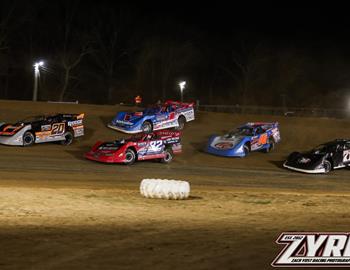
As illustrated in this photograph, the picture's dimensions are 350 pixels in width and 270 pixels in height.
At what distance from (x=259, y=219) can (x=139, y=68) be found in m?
55.7

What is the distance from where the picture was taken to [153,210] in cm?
1298

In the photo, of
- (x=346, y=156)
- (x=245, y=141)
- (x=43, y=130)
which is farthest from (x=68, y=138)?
(x=346, y=156)

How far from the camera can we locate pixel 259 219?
1195cm

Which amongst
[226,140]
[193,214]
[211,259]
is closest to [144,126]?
[226,140]

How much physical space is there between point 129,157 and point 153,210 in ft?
31.5

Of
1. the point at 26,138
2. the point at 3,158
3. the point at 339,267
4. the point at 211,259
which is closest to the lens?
the point at 339,267

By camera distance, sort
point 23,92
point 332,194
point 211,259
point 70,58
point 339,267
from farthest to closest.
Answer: point 23,92
point 70,58
point 332,194
point 211,259
point 339,267

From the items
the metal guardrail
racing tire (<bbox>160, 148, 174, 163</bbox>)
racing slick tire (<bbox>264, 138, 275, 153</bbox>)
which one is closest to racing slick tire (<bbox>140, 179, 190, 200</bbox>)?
racing tire (<bbox>160, 148, 174, 163</bbox>)

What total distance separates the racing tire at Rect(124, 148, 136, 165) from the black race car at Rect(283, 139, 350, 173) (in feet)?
Answer: 19.7

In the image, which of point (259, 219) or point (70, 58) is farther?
point (70, 58)

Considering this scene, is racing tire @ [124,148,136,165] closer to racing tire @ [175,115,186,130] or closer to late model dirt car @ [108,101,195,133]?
late model dirt car @ [108,101,195,133]

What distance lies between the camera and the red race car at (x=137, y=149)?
22.2 meters

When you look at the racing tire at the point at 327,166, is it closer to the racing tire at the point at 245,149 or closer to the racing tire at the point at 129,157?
the racing tire at the point at 245,149

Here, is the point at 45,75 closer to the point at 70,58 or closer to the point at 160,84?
the point at 70,58
